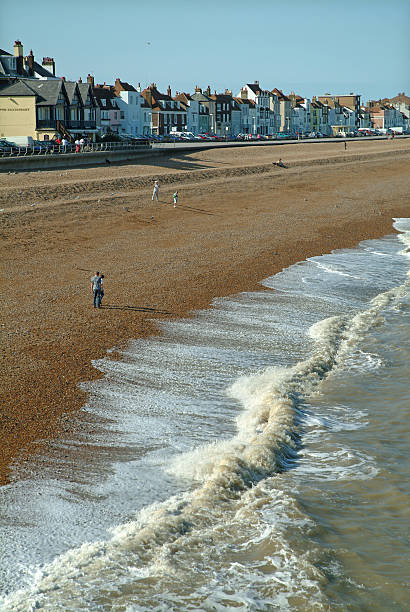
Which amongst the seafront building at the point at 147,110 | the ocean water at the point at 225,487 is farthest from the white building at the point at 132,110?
the ocean water at the point at 225,487

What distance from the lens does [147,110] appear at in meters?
109

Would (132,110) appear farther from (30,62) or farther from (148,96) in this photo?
(30,62)

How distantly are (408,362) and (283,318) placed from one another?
390 centimetres

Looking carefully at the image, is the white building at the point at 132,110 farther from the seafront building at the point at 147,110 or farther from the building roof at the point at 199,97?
the building roof at the point at 199,97

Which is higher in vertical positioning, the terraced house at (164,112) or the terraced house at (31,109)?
the terraced house at (164,112)

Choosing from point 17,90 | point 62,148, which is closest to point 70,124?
point 17,90

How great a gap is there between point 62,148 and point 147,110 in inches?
2474

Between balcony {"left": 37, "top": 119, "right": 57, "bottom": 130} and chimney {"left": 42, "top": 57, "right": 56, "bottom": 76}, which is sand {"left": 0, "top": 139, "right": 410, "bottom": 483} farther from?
chimney {"left": 42, "top": 57, "right": 56, "bottom": 76}

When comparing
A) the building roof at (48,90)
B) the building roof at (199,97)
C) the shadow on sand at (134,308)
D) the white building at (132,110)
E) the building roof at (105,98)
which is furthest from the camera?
the building roof at (199,97)

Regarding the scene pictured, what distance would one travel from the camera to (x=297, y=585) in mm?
8328

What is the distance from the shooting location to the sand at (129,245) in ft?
46.4

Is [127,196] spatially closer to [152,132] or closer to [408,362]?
[408,362]

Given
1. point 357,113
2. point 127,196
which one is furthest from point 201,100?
point 127,196

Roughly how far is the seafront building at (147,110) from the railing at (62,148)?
10.1 meters
